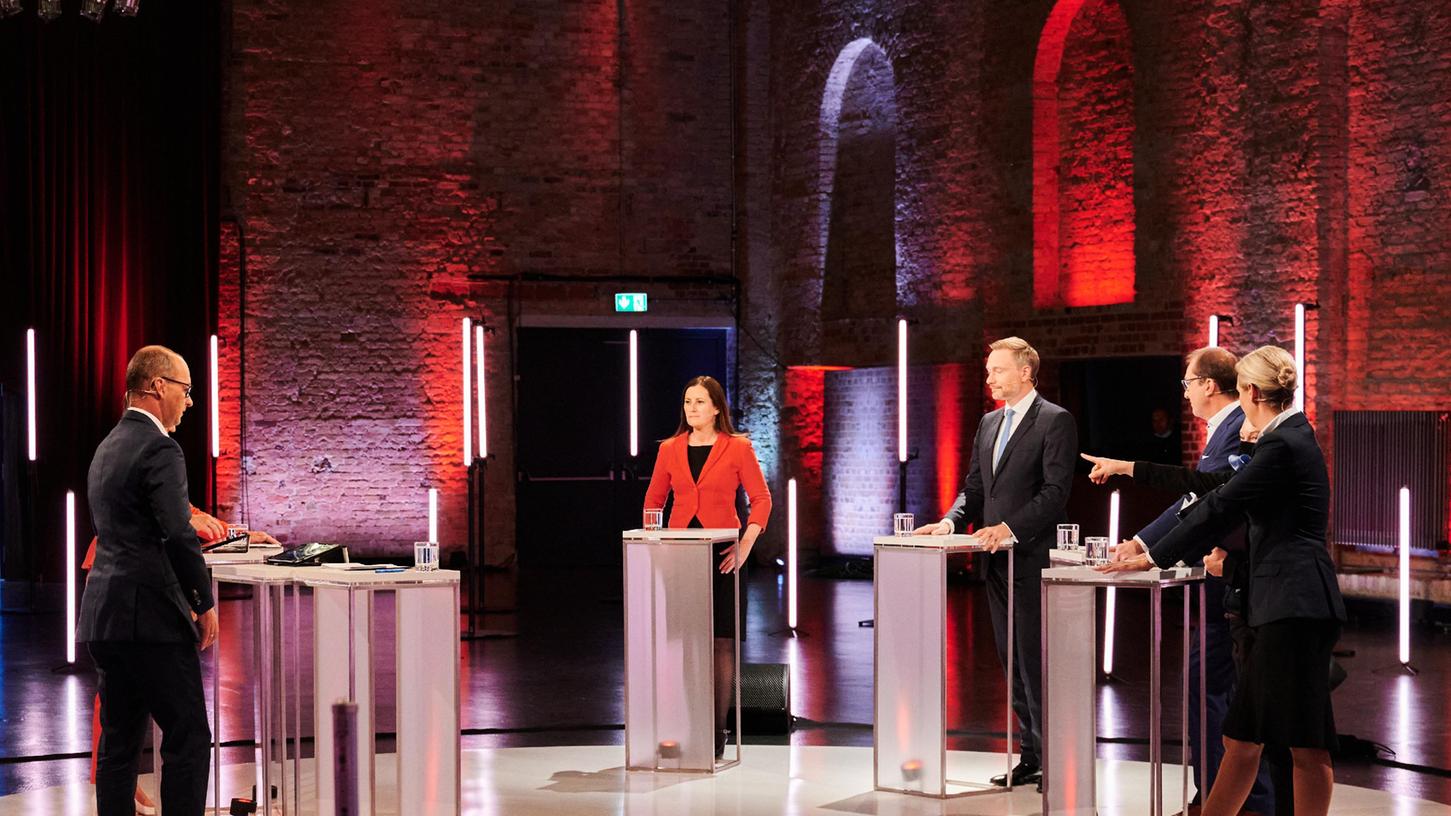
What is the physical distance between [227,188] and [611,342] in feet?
11.7

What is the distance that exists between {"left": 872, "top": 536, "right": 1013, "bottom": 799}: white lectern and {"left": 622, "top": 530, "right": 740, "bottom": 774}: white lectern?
2.05 ft

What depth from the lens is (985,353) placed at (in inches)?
488

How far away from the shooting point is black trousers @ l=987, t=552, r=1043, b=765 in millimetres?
5246

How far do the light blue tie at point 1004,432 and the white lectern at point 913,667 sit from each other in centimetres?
35

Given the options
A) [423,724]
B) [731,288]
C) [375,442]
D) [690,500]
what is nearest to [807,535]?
[731,288]

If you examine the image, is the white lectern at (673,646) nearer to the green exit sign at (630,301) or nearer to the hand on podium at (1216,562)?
the hand on podium at (1216,562)

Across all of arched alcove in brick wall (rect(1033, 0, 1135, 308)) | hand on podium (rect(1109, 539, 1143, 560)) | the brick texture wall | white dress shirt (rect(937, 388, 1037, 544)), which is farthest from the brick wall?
hand on podium (rect(1109, 539, 1143, 560))

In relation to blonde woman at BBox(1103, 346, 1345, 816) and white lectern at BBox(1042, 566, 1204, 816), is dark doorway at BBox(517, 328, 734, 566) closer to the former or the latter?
white lectern at BBox(1042, 566, 1204, 816)

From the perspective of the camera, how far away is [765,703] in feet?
21.0

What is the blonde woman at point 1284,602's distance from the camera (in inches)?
157

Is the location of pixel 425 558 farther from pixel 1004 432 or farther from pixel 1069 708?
pixel 1004 432

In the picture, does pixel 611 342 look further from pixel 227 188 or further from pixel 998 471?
pixel 998 471

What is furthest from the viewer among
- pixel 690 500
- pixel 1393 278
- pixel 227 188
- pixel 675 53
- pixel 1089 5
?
pixel 675 53

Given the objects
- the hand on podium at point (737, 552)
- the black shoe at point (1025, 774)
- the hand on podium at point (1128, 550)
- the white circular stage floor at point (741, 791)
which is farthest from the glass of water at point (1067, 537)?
the hand on podium at point (737, 552)
